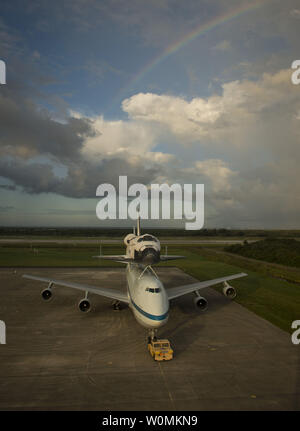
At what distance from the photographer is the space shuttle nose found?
25.9 m

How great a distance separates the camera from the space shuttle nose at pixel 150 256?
25.9 metres

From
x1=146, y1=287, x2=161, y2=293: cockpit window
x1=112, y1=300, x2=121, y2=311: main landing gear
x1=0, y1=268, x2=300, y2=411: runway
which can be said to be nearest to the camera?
x1=0, y1=268, x2=300, y2=411: runway

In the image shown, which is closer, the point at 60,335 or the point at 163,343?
the point at 163,343

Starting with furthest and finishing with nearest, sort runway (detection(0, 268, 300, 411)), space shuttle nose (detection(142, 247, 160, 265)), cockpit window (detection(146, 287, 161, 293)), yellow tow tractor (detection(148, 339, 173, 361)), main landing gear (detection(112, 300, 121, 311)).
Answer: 1. main landing gear (detection(112, 300, 121, 311))
2. space shuttle nose (detection(142, 247, 160, 265))
3. cockpit window (detection(146, 287, 161, 293))
4. yellow tow tractor (detection(148, 339, 173, 361))
5. runway (detection(0, 268, 300, 411))

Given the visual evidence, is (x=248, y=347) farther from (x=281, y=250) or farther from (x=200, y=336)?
(x=281, y=250)

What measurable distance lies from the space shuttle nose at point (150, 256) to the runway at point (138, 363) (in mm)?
5062

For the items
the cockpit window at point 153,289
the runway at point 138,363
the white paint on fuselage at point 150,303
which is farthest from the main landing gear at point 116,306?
the cockpit window at point 153,289

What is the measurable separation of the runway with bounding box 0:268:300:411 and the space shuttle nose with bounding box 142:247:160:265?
5.06 m

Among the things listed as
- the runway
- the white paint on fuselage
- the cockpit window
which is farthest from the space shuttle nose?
→ the cockpit window

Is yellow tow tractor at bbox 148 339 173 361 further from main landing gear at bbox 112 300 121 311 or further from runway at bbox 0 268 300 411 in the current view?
main landing gear at bbox 112 300 121 311

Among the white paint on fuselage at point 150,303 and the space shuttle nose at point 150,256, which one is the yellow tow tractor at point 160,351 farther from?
the space shuttle nose at point 150,256
